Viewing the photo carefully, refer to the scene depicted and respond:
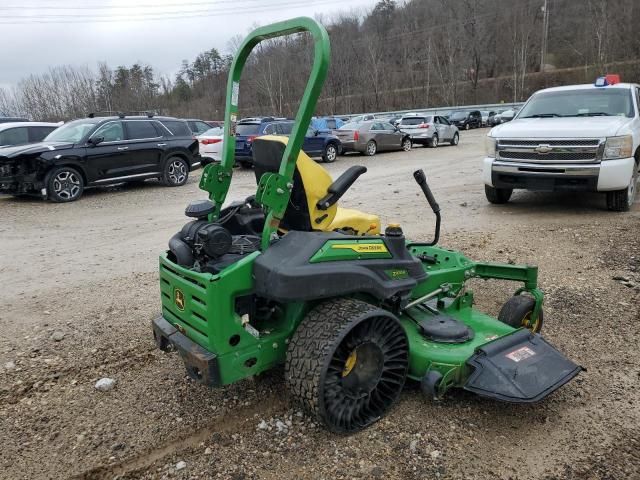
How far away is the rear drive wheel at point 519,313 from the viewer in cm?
380

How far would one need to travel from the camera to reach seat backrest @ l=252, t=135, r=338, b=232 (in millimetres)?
3176

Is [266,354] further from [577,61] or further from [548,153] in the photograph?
[577,61]

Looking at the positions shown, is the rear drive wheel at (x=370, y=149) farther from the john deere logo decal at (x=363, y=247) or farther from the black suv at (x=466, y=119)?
the black suv at (x=466, y=119)

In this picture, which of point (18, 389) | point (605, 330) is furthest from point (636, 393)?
point (18, 389)

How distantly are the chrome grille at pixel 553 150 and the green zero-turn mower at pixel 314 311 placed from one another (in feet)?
16.4

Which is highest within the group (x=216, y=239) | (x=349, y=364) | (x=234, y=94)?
(x=234, y=94)

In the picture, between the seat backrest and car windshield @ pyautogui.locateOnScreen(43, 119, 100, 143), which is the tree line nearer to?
car windshield @ pyautogui.locateOnScreen(43, 119, 100, 143)

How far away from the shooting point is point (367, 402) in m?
3.01

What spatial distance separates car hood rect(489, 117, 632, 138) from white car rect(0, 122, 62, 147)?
1143 cm

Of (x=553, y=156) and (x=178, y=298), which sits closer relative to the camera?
(x=178, y=298)

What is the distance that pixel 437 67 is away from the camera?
60500 mm

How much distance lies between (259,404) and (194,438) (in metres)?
0.46

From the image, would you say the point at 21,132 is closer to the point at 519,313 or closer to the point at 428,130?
the point at 519,313

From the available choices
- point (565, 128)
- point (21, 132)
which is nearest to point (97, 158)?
point (21, 132)
